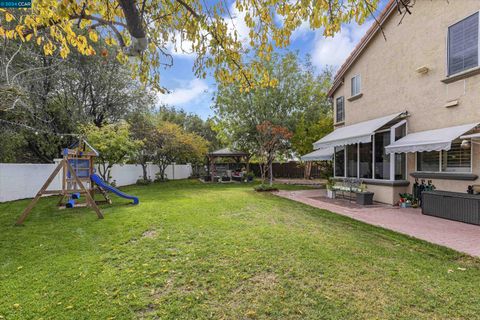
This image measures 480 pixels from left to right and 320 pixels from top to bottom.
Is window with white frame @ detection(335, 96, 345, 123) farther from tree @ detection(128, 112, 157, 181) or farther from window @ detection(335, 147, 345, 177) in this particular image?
tree @ detection(128, 112, 157, 181)

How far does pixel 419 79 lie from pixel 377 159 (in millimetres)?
4177

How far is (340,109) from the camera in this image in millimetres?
18016

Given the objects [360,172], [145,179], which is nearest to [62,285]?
[360,172]

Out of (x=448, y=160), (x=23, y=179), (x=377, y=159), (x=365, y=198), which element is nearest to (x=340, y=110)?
(x=377, y=159)

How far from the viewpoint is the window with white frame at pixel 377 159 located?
11910 millimetres

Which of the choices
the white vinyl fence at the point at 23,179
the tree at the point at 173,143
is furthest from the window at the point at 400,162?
the white vinyl fence at the point at 23,179

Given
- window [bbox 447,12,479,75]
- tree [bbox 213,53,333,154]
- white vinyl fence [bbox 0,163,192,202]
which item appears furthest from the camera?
tree [bbox 213,53,333,154]

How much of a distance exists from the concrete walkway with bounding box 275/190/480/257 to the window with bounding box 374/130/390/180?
1712mm

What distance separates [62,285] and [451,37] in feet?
49.1

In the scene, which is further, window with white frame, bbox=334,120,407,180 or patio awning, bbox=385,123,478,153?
window with white frame, bbox=334,120,407,180

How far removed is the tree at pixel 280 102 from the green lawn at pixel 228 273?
58.7ft

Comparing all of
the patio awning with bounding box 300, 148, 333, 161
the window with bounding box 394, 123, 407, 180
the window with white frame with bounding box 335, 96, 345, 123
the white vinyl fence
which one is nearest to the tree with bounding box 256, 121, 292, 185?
the patio awning with bounding box 300, 148, 333, 161

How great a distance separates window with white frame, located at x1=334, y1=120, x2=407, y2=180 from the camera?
1191 centimetres

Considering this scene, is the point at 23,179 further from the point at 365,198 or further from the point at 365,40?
the point at 365,40
